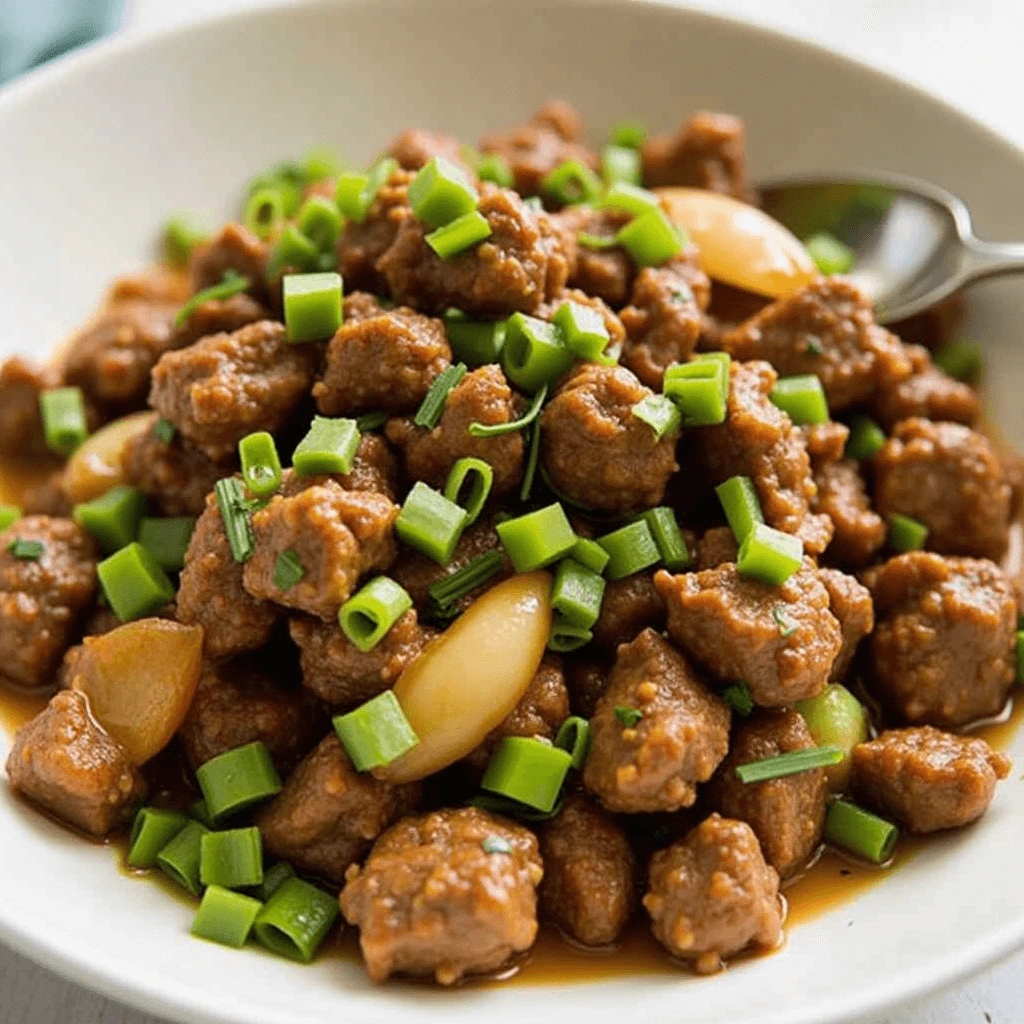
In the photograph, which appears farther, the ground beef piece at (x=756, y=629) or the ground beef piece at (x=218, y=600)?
the ground beef piece at (x=218, y=600)

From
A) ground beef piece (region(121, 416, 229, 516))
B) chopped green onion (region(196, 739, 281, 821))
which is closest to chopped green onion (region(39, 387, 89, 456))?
ground beef piece (region(121, 416, 229, 516))

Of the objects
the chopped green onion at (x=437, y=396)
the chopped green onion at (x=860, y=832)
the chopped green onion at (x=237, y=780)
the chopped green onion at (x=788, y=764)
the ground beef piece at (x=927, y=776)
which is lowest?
the chopped green onion at (x=860, y=832)

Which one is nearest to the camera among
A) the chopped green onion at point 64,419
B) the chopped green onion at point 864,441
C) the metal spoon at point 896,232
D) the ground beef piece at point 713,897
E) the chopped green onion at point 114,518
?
the ground beef piece at point 713,897

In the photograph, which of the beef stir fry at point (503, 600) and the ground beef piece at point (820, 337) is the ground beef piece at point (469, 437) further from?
the ground beef piece at point (820, 337)

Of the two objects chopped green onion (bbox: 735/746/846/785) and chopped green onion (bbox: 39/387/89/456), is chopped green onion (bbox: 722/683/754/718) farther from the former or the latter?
chopped green onion (bbox: 39/387/89/456)

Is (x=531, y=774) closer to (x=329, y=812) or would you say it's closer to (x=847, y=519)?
(x=329, y=812)

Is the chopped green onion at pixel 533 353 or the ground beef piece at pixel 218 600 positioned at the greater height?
the chopped green onion at pixel 533 353

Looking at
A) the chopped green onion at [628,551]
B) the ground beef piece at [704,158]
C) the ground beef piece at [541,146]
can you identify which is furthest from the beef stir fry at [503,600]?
the ground beef piece at [704,158]
